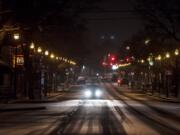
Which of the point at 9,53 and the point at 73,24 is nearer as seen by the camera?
the point at 73,24

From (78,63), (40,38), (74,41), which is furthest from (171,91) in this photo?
(78,63)

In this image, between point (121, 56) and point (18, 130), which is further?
point (121, 56)

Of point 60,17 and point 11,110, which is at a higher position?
point 60,17

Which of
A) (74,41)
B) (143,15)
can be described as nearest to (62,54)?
(74,41)

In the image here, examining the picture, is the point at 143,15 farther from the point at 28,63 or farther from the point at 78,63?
the point at 78,63

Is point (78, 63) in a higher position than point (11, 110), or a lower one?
higher

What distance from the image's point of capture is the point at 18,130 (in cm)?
2659

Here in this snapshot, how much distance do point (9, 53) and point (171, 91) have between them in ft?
73.6

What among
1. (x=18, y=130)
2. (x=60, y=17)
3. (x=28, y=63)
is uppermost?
(x=60, y=17)

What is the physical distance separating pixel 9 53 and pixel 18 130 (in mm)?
51913

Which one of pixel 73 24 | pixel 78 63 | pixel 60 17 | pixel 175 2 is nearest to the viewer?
pixel 60 17

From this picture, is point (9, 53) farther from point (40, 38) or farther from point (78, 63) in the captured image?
point (78, 63)

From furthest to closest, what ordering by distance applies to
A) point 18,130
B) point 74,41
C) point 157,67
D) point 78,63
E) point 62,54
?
point 78,63 < point 74,41 < point 62,54 < point 157,67 < point 18,130

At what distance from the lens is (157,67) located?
98438mm
